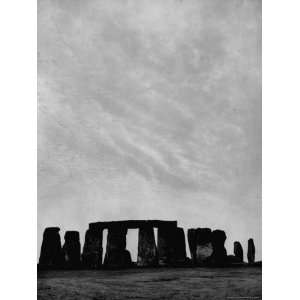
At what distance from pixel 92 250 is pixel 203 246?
3.21 ft

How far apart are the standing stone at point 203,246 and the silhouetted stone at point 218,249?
32 millimetres

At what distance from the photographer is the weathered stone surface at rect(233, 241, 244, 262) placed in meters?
4.70

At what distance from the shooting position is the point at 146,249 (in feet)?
15.4

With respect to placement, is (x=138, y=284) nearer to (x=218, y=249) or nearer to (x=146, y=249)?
(x=146, y=249)

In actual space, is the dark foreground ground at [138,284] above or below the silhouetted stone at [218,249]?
below

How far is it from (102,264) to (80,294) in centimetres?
31

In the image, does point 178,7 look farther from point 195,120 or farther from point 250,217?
point 250,217

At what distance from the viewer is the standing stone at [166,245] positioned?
15.3ft

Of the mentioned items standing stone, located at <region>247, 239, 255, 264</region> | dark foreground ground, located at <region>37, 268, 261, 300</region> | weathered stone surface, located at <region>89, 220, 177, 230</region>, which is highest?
weathered stone surface, located at <region>89, 220, 177, 230</region>

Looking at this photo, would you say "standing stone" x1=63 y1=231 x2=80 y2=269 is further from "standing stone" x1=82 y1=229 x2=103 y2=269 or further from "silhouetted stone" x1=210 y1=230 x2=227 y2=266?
"silhouetted stone" x1=210 y1=230 x2=227 y2=266

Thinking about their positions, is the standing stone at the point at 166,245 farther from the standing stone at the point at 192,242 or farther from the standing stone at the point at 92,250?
the standing stone at the point at 92,250

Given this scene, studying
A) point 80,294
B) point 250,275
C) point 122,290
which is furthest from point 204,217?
point 80,294

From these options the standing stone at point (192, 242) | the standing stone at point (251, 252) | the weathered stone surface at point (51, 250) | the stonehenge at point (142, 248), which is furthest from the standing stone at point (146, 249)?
the standing stone at point (251, 252)

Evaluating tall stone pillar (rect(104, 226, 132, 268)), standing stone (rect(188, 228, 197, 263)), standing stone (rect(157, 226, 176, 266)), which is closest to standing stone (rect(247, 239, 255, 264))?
standing stone (rect(188, 228, 197, 263))
